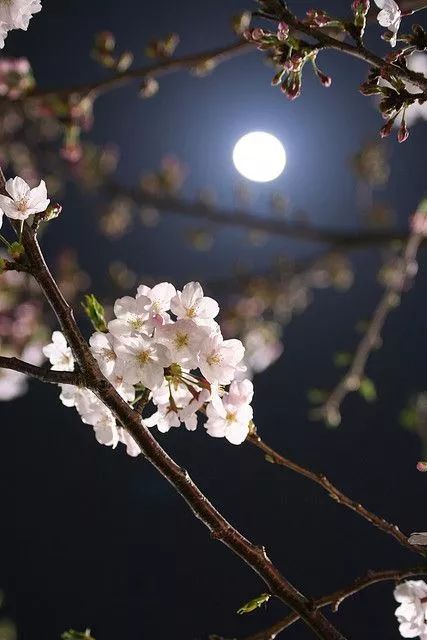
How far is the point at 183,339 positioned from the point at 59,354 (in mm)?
238

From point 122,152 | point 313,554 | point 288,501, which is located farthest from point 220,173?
point 313,554

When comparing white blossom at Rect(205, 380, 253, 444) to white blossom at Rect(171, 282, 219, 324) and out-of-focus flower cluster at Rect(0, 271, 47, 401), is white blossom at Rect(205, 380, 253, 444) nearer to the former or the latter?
white blossom at Rect(171, 282, 219, 324)

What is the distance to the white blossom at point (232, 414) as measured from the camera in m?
0.80

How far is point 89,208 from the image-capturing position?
3.26 metres

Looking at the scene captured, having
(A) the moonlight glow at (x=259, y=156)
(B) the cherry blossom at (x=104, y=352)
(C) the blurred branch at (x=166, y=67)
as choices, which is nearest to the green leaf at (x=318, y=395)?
(A) the moonlight glow at (x=259, y=156)

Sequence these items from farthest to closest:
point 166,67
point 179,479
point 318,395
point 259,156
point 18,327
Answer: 1. point 18,327
2. point 259,156
3. point 318,395
4. point 166,67
5. point 179,479

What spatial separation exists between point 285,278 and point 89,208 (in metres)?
1.07

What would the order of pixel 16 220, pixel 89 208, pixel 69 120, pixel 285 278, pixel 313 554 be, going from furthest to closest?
pixel 89 208
pixel 285 278
pixel 313 554
pixel 69 120
pixel 16 220

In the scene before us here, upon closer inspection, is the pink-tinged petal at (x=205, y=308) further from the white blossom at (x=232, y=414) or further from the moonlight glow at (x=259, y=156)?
the moonlight glow at (x=259, y=156)

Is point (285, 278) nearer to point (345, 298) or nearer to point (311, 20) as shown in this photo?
point (345, 298)

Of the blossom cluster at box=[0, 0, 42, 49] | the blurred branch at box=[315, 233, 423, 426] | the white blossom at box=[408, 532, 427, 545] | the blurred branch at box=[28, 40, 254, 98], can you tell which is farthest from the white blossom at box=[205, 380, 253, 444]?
the blurred branch at box=[315, 233, 423, 426]

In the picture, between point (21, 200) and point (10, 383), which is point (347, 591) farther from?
point (10, 383)

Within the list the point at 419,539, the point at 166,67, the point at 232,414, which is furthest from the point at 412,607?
the point at 166,67

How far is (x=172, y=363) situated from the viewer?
781mm
